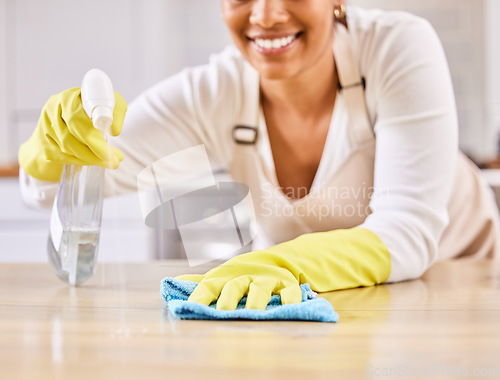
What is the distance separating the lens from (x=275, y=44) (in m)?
0.95

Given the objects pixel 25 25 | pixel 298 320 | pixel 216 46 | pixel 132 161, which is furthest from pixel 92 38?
pixel 298 320

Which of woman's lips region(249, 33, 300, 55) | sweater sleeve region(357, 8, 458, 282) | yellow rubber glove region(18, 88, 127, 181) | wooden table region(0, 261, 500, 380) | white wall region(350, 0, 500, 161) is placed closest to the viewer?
wooden table region(0, 261, 500, 380)

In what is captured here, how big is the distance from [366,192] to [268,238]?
174 mm

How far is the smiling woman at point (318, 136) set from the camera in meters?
0.73

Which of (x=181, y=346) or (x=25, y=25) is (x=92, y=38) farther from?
(x=181, y=346)

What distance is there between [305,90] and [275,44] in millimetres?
179

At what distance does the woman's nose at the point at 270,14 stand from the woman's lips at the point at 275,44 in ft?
0.09

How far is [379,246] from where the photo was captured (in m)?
0.78

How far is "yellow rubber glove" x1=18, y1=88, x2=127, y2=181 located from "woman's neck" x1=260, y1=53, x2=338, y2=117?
414 mm

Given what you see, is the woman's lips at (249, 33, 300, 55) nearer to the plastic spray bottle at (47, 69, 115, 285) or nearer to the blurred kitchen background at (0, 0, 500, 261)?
the plastic spray bottle at (47, 69, 115, 285)

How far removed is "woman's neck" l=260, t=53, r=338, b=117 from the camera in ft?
3.48

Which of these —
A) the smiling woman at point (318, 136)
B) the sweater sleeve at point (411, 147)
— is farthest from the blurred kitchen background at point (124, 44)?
the sweater sleeve at point (411, 147)

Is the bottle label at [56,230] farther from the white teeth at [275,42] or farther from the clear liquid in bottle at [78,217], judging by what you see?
the white teeth at [275,42]

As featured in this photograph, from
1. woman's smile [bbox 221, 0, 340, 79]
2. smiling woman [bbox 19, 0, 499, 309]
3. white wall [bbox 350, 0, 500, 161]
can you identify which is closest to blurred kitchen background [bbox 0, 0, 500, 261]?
white wall [bbox 350, 0, 500, 161]
